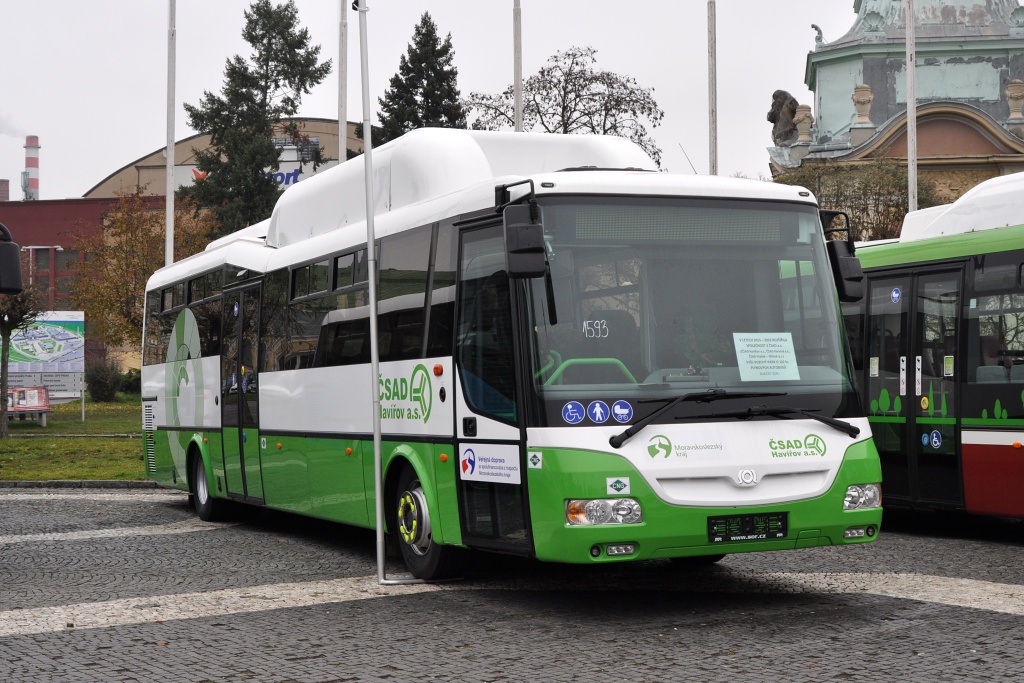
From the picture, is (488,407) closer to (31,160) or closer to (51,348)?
(51,348)

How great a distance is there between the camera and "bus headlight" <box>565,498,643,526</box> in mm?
8555

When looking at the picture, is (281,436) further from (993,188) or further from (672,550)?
(993,188)

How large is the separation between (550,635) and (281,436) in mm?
5674

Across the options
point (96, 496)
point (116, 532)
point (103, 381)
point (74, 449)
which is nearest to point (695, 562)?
point (116, 532)

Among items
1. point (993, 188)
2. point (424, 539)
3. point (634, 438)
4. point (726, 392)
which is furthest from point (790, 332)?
point (993, 188)

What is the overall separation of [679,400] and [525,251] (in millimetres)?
1342

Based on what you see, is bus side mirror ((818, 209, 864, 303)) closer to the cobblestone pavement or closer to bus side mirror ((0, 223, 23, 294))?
the cobblestone pavement

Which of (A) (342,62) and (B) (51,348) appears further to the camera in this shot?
(B) (51,348)

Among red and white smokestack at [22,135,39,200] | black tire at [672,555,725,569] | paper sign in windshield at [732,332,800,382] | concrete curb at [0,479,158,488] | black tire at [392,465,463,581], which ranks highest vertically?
red and white smokestack at [22,135,39,200]

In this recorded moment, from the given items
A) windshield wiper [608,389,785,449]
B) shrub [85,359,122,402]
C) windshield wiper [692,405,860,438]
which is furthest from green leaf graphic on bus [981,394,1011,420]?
shrub [85,359,122,402]

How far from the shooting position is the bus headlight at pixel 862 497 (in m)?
9.13

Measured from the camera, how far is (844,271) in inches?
381

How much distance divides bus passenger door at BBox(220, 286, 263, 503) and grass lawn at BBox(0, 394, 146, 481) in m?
7.27

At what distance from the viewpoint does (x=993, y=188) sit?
13180mm
